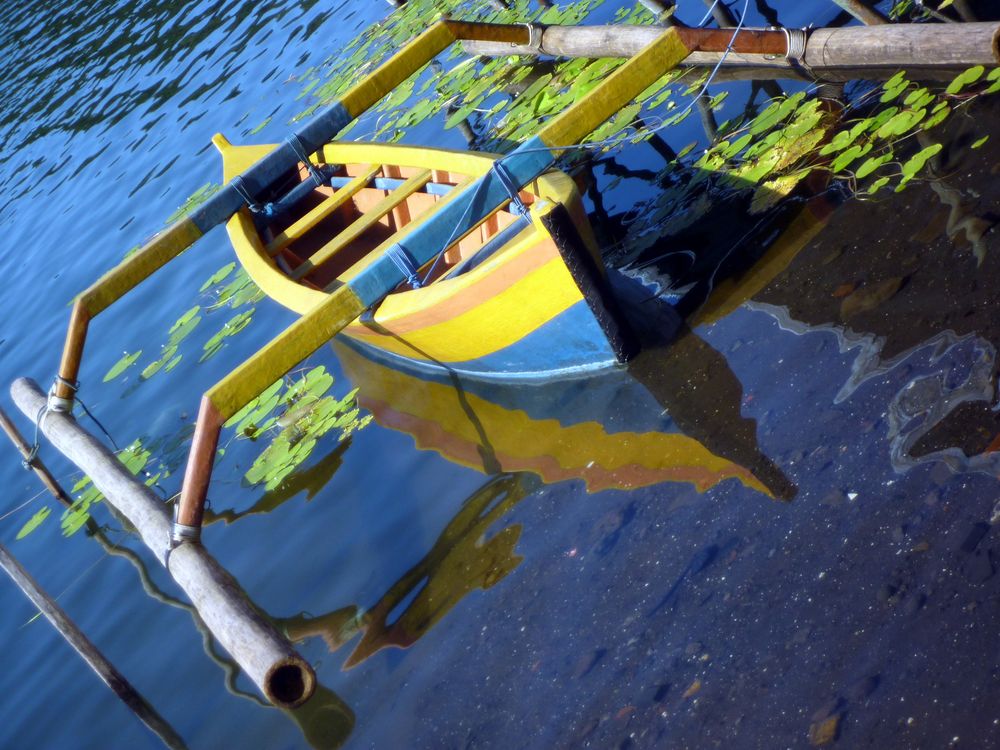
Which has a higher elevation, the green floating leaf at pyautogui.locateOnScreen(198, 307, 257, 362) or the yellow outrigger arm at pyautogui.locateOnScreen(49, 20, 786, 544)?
the yellow outrigger arm at pyautogui.locateOnScreen(49, 20, 786, 544)

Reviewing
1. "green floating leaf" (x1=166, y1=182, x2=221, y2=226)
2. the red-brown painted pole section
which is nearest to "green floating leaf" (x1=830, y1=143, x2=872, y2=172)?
the red-brown painted pole section

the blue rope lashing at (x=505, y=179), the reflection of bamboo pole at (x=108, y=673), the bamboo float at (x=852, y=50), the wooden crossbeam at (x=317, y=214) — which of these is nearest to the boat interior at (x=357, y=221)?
the wooden crossbeam at (x=317, y=214)

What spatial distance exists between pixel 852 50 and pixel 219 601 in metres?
4.58

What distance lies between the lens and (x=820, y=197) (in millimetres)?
5438

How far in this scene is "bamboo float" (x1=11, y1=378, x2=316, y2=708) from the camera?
12.5ft

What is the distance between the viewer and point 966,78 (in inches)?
209

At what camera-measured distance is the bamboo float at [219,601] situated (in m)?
3.80

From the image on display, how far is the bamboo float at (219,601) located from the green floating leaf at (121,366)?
221 centimetres

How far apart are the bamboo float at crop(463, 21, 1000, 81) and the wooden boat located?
158cm

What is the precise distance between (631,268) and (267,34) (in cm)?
991

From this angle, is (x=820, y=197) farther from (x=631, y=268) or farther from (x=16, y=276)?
(x=16, y=276)

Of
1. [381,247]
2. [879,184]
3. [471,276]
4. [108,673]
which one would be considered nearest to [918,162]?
[879,184]

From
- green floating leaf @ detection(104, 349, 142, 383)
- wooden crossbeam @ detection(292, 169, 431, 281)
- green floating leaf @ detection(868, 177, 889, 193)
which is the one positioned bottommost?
green floating leaf @ detection(868, 177, 889, 193)

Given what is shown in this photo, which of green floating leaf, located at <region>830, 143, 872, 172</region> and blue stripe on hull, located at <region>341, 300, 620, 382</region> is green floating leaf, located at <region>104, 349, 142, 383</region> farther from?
green floating leaf, located at <region>830, 143, 872, 172</region>
